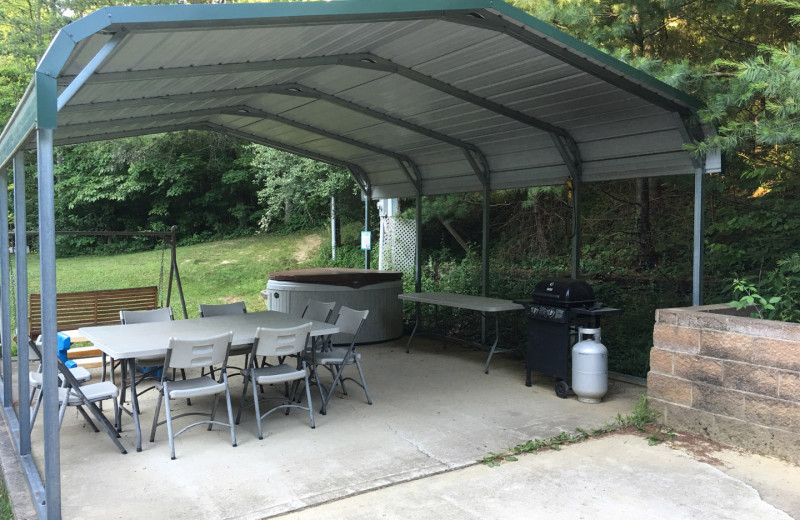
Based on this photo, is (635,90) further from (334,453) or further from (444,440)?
(334,453)

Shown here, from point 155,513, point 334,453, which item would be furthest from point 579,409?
point 155,513

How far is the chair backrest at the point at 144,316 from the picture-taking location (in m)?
5.77

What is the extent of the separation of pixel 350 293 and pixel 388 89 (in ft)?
10.0

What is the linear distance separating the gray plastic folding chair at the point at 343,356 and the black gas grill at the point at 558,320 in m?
1.62

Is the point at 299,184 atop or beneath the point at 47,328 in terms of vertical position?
atop

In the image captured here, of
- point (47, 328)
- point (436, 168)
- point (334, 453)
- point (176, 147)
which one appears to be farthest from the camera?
point (176, 147)

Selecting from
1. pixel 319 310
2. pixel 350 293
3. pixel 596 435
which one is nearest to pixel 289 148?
pixel 350 293

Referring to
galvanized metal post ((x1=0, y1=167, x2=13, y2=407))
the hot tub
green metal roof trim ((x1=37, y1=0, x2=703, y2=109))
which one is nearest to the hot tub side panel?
the hot tub

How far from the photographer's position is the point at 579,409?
16.8ft

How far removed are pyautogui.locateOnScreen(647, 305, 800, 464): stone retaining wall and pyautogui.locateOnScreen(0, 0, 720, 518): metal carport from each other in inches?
40.9

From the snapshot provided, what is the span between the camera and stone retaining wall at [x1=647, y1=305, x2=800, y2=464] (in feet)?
12.7

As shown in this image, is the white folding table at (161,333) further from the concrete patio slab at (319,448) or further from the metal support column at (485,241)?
the metal support column at (485,241)

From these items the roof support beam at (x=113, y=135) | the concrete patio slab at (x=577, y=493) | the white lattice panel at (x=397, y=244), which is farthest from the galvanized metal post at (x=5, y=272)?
the white lattice panel at (x=397, y=244)

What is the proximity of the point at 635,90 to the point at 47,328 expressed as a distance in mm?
4451
